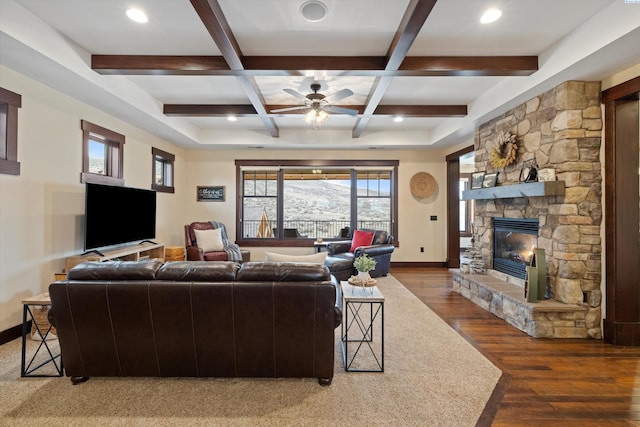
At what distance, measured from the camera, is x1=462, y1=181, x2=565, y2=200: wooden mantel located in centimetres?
322

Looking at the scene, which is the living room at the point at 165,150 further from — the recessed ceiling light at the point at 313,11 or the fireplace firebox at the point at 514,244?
the recessed ceiling light at the point at 313,11

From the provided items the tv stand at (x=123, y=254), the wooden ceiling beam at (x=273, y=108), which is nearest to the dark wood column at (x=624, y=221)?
the wooden ceiling beam at (x=273, y=108)

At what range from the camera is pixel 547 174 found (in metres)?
3.37

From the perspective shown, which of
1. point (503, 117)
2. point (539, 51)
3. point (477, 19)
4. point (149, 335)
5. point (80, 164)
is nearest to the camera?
point (149, 335)

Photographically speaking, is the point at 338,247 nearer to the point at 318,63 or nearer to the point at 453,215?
the point at 453,215

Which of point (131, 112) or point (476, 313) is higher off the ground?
point (131, 112)

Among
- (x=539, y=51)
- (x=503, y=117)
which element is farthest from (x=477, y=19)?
(x=503, y=117)

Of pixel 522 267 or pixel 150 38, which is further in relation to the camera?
pixel 522 267

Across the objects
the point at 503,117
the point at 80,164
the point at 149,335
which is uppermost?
the point at 503,117

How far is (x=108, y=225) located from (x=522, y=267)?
17.8 ft

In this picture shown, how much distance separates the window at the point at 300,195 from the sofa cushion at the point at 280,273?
485 centimetres

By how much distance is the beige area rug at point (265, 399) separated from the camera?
1938mm

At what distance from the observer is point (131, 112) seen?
433cm

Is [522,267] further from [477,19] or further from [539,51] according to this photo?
[477,19]
